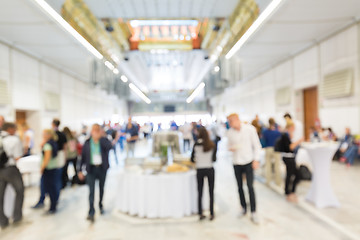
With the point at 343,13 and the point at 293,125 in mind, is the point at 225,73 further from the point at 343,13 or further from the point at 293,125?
the point at 293,125

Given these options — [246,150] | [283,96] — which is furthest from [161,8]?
[283,96]

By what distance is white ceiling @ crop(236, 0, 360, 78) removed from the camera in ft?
19.7

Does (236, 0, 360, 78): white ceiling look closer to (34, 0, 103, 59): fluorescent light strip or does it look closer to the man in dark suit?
(34, 0, 103, 59): fluorescent light strip

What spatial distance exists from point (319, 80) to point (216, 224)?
7718 millimetres

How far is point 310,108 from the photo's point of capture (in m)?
10.9

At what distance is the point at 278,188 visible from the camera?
18.8ft

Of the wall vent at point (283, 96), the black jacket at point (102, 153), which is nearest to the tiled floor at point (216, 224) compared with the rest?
the black jacket at point (102, 153)

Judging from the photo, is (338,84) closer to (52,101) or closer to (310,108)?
(310,108)

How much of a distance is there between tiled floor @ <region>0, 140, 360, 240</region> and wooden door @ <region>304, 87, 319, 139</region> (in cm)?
597

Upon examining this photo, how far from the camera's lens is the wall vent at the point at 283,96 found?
11.8 metres

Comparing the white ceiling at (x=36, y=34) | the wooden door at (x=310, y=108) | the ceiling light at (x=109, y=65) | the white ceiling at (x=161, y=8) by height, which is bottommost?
the wooden door at (x=310, y=108)

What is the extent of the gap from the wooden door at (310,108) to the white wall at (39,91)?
8.49 metres

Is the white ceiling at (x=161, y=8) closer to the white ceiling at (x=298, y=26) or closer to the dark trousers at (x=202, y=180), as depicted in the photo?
the white ceiling at (x=298, y=26)

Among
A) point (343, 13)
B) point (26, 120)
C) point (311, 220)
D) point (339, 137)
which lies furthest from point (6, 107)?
point (339, 137)
